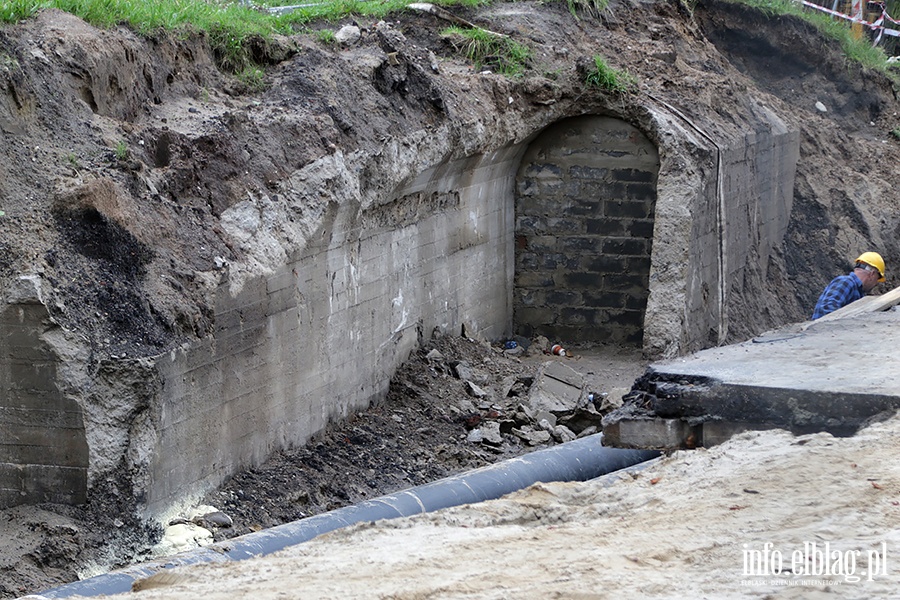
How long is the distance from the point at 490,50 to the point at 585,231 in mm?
2352

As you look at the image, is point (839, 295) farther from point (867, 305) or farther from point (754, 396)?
point (754, 396)

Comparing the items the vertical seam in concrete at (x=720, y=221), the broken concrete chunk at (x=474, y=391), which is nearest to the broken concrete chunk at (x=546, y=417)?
the broken concrete chunk at (x=474, y=391)

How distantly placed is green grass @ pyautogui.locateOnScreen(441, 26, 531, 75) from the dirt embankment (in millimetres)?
148

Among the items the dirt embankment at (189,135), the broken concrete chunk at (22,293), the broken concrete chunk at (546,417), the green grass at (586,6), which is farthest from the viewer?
the green grass at (586,6)

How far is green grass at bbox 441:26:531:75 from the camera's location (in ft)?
41.8

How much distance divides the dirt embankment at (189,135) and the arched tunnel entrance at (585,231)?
0.44 m

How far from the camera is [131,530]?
6562 mm

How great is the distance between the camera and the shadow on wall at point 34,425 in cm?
646

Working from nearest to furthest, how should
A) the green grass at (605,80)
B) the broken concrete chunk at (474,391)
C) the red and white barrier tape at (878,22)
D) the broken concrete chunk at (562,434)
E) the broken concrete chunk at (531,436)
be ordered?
the broken concrete chunk at (531,436) → the broken concrete chunk at (562,434) → the broken concrete chunk at (474,391) → the green grass at (605,80) → the red and white barrier tape at (878,22)

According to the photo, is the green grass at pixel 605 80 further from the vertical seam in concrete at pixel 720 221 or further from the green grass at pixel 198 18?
the green grass at pixel 198 18

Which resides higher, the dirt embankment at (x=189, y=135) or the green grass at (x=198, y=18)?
the green grass at (x=198, y=18)

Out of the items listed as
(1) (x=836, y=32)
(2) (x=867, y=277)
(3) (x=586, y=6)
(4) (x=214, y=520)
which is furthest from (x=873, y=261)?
(1) (x=836, y=32)

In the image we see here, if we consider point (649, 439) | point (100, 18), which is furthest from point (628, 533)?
point (100, 18)

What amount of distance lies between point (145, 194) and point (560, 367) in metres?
5.28
